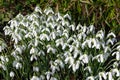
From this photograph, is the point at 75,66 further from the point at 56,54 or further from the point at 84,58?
the point at 56,54

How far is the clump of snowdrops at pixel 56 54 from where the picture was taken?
143 inches

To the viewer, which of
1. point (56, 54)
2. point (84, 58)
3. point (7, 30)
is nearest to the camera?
point (84, 58)

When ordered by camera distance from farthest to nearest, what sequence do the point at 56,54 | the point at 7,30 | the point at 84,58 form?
1. the point at 7,30
2. the point at 56,54
3. the point at 84,58

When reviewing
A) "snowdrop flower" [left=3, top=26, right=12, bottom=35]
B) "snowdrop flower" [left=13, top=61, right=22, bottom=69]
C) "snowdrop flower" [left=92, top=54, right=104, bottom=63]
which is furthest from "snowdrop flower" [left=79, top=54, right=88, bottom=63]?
"snowdrop flower" [left=3, top=26, right=12, bottom=35]

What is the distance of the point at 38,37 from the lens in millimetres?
3975

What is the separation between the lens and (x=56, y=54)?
390cm

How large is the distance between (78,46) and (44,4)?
5.92 feet

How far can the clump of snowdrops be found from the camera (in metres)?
3.64

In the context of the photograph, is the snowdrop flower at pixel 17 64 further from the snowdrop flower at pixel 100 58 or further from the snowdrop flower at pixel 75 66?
the snowdrop flower at pixel 100 58

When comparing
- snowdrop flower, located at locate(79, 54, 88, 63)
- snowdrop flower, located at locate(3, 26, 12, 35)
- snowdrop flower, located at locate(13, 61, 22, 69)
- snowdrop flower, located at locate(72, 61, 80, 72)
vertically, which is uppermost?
snowdrop flower, located at locate(3, 26, 12, 35)

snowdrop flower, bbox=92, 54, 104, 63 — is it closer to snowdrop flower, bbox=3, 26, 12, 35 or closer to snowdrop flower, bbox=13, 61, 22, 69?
snowdrop flower, bbox=13, 61, 22, 69

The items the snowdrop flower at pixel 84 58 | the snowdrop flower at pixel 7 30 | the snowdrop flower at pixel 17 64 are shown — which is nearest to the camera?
the snowdrop flower at pixel 84 58

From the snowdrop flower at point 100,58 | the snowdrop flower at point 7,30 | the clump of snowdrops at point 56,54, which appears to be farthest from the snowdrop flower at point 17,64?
the snowdrop flower at point 100,58

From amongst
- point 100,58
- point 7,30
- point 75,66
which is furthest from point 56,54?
point 7,30
